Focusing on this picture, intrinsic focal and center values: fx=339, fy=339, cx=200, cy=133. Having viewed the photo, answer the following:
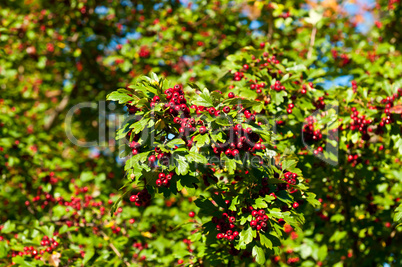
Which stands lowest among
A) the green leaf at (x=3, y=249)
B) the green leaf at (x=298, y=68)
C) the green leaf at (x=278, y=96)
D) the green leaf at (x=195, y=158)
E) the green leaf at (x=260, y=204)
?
the green leaf at (x=3, y=249)

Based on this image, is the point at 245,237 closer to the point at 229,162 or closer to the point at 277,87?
the point at 229,162

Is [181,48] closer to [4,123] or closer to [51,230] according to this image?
[4,123]

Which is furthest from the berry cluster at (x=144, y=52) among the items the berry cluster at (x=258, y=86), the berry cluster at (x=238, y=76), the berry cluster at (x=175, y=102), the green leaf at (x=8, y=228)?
the berry cluster at (x=175, y=102)

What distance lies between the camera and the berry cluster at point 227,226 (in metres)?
2.74

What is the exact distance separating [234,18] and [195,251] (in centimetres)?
418

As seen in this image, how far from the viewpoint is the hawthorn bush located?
8.80 ft

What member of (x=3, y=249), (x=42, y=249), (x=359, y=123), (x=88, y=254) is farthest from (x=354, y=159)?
(x=3, y=249)

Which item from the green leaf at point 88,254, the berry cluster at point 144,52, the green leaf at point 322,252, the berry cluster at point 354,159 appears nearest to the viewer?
the green leaf at point 88,254

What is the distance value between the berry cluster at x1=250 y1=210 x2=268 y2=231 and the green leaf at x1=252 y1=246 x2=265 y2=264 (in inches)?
7.2

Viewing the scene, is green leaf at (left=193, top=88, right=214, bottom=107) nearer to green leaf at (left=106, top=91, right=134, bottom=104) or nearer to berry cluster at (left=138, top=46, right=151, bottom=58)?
green leaf at (left=106, top=91, right=134, bottom=104)

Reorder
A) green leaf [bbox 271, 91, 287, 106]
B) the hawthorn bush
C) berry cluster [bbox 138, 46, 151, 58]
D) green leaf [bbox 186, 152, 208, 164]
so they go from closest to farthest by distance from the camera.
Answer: green leaf [bbox 186, 152, 208, 164]
the hawthorn bush
green leaf [bbox 271, 91, 287, 106]
berry cluster [bbox 138, 46, 151, 58]

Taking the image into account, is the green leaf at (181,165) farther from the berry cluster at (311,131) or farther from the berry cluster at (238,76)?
the berry cluster at (311,131)

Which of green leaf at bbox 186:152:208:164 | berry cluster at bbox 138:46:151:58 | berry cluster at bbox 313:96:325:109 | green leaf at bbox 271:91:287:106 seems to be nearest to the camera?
green leaf at bbox 186:152:208:164

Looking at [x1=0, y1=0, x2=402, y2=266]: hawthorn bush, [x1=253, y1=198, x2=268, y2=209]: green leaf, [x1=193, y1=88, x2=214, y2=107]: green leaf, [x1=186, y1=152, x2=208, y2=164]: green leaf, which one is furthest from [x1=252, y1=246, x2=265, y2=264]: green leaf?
[x1=193, y1=88, x2=214, y2=107]: green leaf
